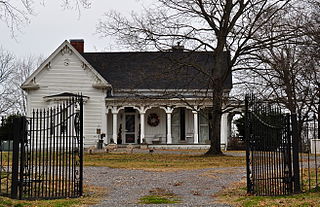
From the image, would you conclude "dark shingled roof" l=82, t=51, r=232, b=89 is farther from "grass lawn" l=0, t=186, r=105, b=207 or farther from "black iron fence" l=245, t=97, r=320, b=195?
"grass lawn" l=0, t=186, r=105, b=207

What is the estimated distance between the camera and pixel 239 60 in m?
23.1

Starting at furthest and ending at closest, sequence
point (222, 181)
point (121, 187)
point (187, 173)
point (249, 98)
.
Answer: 1. point (187, 173)
2. point (222, 181)
3. point (121, 187)
4. point (249, 98)

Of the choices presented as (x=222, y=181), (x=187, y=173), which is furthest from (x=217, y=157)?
(x=222, y=181)

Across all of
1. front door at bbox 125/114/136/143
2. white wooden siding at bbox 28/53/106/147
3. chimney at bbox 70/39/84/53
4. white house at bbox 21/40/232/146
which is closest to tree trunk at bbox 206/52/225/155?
white house at bbox 21/40/232/146

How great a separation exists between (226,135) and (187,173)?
59.1 ft

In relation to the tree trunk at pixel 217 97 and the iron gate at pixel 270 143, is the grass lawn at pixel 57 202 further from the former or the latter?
the tree trunk at pixel 217 97

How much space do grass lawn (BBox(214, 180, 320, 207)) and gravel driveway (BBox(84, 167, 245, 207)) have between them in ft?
1.24

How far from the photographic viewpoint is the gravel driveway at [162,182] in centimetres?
1080

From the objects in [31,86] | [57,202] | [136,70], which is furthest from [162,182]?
[136,70]

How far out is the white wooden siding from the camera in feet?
108

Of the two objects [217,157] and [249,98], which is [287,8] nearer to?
[217,157]

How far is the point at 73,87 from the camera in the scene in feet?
108

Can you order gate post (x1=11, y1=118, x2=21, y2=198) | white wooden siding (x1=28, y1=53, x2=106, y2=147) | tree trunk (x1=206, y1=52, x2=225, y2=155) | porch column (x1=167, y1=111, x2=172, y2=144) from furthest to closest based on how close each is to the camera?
1. porch column (x1=167, y1=111, x2=172, y2=144)
2. white wooden siding (x1=28, y1=53, x2=106, y2=147)
3. tree trunk (x1=206, y1=52, x2=225, y2=155)
4. gate post (x1=11, y1=118, x2=21, y2=198)

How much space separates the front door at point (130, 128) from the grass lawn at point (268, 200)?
23.8m
